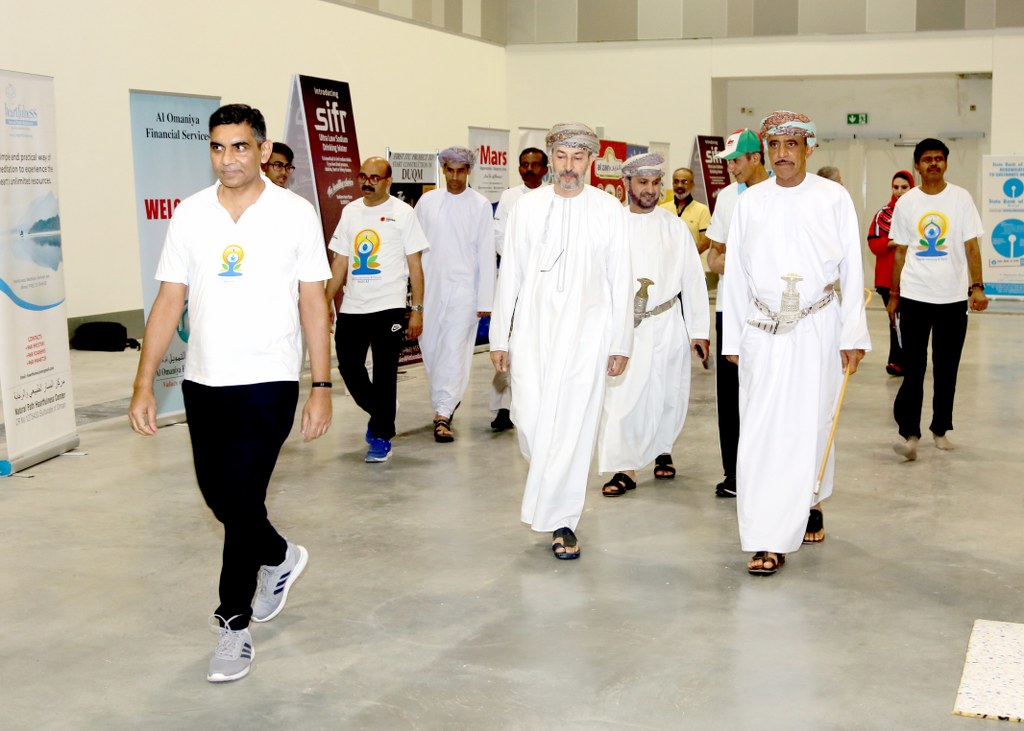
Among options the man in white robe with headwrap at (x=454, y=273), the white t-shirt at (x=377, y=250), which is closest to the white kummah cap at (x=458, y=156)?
the man in white robe with headwrap at (x=454, y=273)

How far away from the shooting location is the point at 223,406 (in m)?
3.71

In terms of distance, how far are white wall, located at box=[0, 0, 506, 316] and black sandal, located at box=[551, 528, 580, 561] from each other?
723 cm

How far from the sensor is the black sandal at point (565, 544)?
5.07m

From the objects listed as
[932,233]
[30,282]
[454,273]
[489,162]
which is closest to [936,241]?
[932,233]

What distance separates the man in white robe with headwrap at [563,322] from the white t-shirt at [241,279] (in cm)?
142

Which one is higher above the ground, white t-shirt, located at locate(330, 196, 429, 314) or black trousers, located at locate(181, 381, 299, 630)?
white t-shirt, located at locate(330, 196, 429, 314)

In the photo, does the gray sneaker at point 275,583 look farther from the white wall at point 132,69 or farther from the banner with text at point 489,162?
the white wall at point 132,69

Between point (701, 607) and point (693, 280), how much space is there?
220cm

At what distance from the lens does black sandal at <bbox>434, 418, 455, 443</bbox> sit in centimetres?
764

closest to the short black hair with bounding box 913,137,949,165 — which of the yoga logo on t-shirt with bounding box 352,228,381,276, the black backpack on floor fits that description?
the yoga logo on t-shirt with bounding box 352,228,381,276

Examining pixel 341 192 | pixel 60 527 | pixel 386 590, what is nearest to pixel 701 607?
pixel 386 590

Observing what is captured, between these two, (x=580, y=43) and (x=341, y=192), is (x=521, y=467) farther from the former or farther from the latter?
(x=580, y=43)

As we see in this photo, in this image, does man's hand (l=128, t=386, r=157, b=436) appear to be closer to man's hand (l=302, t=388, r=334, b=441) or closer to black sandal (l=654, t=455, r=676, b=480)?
man's hand (l=302, t=388, r=334, b=441)

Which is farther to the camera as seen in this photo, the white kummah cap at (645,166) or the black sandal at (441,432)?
the black sandal at (441,432)
